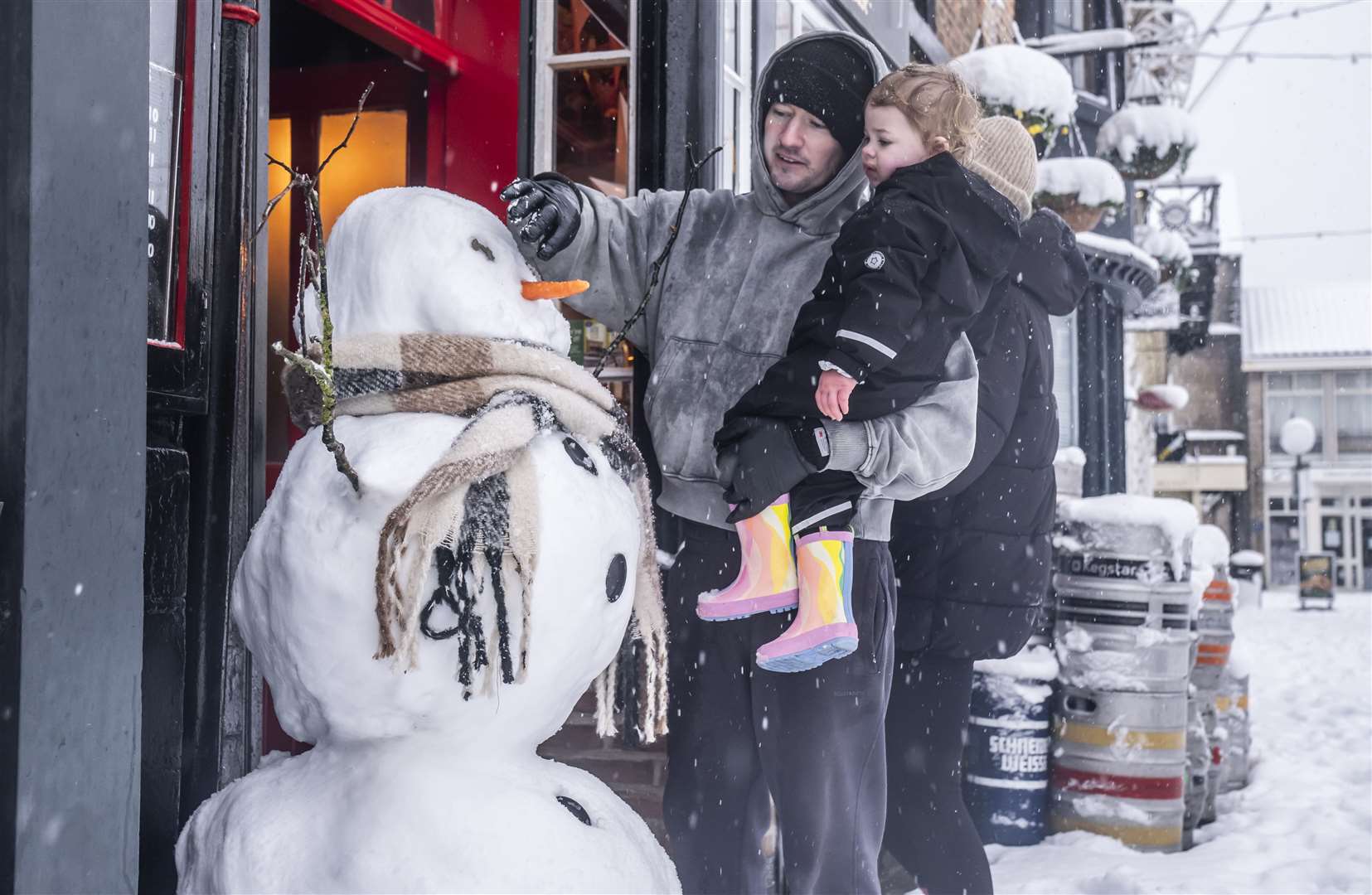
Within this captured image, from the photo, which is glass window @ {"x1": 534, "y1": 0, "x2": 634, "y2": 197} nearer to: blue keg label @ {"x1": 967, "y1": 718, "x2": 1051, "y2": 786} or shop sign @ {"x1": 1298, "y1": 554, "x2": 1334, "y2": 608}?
blue keg label @ {"x1": 967, "y1": 718, "x2": 1051, "y2": 786}

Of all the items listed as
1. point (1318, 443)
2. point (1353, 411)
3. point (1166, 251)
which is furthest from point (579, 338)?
point (1353, 411)

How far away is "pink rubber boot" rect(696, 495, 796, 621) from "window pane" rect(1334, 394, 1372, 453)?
1414 inches

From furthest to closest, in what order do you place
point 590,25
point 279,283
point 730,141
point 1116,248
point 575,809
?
point 1116,248, point 279,283, point 730,141, point 590,25, point 575,809

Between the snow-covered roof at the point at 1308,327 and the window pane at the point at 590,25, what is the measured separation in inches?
1311

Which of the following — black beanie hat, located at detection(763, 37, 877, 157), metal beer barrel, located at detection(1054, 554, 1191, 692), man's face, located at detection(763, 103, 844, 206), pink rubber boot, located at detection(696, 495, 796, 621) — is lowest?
metal beer barrel, located at detection(1054, 554, 1191, 692)

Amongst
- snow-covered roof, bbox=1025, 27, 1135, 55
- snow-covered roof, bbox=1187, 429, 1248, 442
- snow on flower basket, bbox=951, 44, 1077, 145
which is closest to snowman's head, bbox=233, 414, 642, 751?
snow on flower basket, bbox=951, 44, 1077, 145

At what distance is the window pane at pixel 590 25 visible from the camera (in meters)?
3.55

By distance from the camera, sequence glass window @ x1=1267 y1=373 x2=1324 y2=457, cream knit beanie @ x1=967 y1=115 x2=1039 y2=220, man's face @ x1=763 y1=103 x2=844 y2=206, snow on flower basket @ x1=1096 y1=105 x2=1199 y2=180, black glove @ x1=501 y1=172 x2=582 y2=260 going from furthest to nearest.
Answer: glass window @ x1=1267 y1=373 x2=1324 y2=457 < snow on flower basket @ x1=1096 y1=105 x2=1199 y2=180 < cream knit beanie @ x1=967 y1=115 x2=1039 y2=220 < man's face @ x1=763 y1=103 x2=844 y2=206 < black glove @ x1=501 y1=172 x2=582 y2=260

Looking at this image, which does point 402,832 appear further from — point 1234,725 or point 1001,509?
point 1234,725

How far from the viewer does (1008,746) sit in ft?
13.2

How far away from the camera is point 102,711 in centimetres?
144

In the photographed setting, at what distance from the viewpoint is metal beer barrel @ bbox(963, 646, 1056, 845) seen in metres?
4.02

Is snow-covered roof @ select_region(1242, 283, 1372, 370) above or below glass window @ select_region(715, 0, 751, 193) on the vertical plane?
above

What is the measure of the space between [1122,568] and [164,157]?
3407 mm
